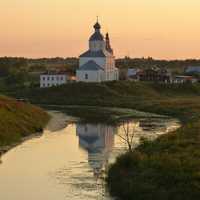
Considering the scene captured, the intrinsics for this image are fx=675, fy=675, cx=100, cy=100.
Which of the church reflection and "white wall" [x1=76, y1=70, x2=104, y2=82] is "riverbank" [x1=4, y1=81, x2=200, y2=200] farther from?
"white wall" [x1=76, y1=70, x2=104, y2=82]

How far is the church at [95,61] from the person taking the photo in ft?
277

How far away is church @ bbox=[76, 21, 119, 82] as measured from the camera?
84.4 meters

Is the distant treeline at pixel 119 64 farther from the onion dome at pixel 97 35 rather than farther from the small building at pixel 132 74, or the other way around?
the onion dome at pixel 97 35

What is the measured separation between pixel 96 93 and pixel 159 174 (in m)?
53.8

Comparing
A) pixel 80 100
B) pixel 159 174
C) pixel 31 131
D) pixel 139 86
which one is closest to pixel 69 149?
pixel 31 131

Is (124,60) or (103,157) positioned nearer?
(103,157)

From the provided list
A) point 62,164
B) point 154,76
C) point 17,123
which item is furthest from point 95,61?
point 62,164

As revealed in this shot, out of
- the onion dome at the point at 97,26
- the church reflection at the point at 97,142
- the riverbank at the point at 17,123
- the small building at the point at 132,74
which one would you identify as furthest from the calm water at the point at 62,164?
the small building at the point at 132,74

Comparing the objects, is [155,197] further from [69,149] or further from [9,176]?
[69,149]

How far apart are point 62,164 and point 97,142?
328 inches

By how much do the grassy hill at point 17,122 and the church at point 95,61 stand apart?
35.1 m

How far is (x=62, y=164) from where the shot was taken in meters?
27.8

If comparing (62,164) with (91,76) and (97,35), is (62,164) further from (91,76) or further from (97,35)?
(97,35)

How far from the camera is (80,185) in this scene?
2325 cm
